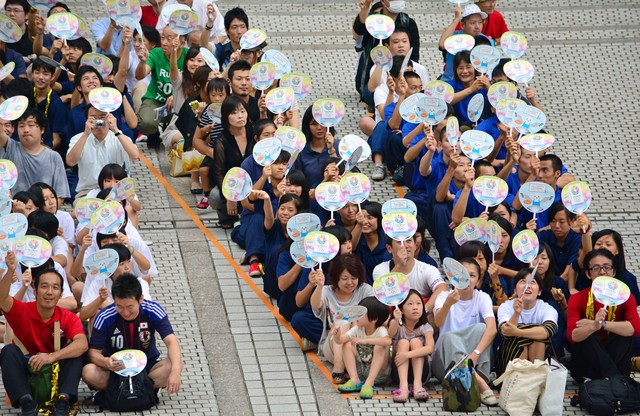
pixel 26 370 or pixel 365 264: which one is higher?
pixel 365 264

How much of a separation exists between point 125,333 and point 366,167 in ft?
14.7

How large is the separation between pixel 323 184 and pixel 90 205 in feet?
6.72

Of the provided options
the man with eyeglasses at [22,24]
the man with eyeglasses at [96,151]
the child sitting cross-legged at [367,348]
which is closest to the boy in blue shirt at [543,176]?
the child sitting cross-legged at [367,348]

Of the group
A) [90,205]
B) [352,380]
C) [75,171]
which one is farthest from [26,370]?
[75,171]

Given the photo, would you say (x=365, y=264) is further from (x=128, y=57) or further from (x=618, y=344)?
(x=128, y=57)

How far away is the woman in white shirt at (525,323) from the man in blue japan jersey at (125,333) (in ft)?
8.77

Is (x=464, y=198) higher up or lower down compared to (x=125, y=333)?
higher up

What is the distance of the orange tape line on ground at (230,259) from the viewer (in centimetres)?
1305

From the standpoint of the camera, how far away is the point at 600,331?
12.7 m

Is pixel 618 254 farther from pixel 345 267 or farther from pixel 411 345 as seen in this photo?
pixel 345 267

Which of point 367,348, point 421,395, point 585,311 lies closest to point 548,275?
point 585,311

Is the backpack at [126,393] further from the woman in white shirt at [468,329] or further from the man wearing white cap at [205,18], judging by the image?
the man wearing white cap at [205,18]

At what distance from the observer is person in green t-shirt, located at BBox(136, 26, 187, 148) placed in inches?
635

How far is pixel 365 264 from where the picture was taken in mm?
13531
